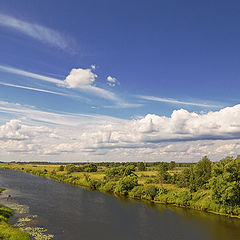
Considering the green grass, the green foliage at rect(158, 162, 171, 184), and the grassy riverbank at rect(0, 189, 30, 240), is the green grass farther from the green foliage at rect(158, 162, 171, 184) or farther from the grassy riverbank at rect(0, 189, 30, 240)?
the green foliage at rect(158, 162, 171, 184)

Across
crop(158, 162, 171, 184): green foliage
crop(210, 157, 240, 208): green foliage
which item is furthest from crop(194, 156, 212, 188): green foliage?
crop(158, 162, 171, 184): green foliage

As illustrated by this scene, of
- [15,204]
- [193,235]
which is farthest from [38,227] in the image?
[193,235]

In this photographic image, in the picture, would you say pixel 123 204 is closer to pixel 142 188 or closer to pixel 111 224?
pixel 142 188

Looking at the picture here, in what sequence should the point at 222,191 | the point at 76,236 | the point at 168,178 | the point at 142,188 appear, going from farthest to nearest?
the point at 168,178, the point at 142,188, the point at 222,191, the point at 76,236

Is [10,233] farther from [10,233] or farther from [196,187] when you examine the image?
[196,187]

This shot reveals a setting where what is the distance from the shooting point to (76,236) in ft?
153

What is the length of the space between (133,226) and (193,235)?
48.3 ft

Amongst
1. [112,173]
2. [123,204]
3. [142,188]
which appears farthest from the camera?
[112,173]

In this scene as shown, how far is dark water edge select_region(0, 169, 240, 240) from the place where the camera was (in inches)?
1932

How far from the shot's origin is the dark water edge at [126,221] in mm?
49062

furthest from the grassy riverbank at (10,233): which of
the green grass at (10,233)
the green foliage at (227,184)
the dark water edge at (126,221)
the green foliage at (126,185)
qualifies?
the green foliage at (126,185)

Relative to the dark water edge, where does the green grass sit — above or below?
above

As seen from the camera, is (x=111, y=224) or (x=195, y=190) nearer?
(x=111, y=224)

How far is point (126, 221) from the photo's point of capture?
196 feet
